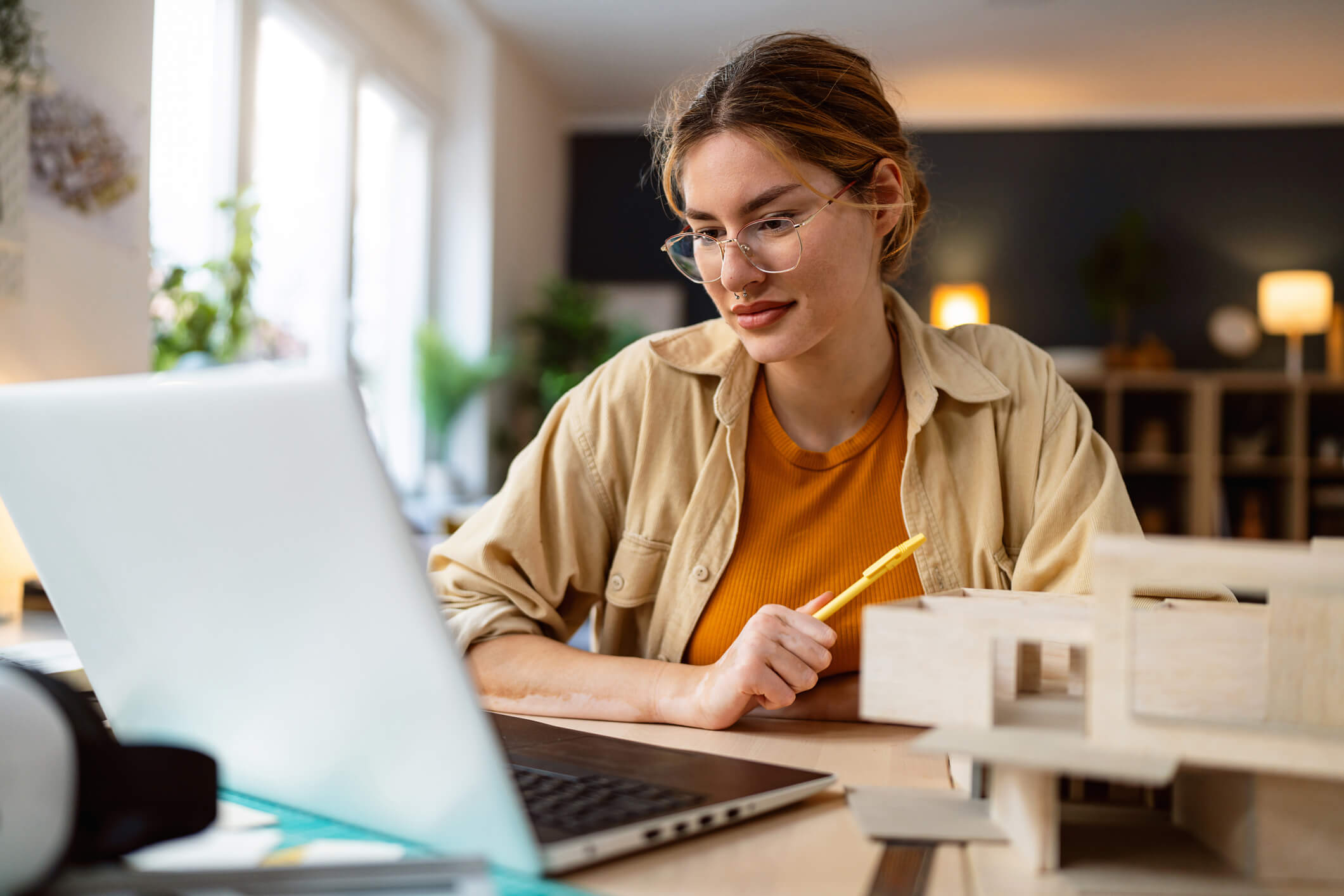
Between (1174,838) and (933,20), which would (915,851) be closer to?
(1174,838)

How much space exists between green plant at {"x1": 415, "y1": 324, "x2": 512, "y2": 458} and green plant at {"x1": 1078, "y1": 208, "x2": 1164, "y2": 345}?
11.9 ft

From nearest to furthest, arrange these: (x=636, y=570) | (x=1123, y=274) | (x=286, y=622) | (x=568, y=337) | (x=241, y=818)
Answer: (x=286, y=622) → (x=241, y=818) → (x=636, y=570) → (x=568, y=337) → (x=1123, y=274)

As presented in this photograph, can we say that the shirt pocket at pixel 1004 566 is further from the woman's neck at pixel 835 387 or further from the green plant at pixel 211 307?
the green plant at pixel 211 307

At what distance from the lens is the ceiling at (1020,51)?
5.36 meters

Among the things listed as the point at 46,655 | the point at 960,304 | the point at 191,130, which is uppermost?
the point at 191,130

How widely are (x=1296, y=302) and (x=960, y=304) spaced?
5.91 feet

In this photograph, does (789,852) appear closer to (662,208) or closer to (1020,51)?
(662,208)

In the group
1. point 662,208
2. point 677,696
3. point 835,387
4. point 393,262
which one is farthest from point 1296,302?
point 677,696

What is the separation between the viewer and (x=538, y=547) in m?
1.31

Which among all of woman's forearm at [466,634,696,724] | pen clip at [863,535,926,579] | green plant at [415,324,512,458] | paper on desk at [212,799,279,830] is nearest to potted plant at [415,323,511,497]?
green plant at [415,324,512,458]

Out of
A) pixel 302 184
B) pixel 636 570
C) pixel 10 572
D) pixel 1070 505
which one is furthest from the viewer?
pixel 302 184

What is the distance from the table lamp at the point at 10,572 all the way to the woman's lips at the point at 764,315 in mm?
1235

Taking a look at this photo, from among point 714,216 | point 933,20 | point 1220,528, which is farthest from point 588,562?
point 1220,528

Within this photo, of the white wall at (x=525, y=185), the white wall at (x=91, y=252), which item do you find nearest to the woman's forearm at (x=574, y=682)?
the white wall at (x=91, y=252)
